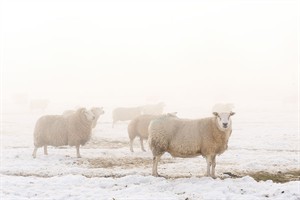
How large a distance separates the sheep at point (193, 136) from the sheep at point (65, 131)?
6.39 m

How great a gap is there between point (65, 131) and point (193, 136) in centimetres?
871

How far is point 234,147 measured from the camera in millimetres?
26328

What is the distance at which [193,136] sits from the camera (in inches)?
595

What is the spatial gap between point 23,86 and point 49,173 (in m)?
121

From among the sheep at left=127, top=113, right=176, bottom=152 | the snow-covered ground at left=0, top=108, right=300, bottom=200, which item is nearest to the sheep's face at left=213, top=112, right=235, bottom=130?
the snow-covered ground at left=0, top=108, right=300, bottom=200

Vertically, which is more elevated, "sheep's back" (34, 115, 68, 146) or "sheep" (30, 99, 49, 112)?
"sheep" (30, 99, 49, 112)

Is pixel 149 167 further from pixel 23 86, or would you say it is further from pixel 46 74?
pixel 46 74

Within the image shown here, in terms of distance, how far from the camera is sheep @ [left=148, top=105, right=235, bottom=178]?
1488 centimetres

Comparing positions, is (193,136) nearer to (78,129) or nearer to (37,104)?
(78,129)

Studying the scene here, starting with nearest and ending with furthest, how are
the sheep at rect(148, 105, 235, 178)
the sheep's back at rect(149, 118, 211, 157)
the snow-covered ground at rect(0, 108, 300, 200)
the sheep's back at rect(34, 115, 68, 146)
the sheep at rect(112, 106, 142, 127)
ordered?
the snow-covered ground at rect(0, 108, 300, 200)
the sheep at rect(148, 105, 235, 178)
the sheep's back at rect(149, 118, 211, 157)
the sheep's back at rect(34, 115, 68, 146)
the sheep at rect(112, 106, 142, 127)

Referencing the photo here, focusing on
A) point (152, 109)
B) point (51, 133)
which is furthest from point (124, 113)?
point (51, 133)

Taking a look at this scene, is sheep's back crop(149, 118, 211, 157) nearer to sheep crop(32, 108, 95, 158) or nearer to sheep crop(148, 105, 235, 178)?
sheep crop(148, 105, 235, 178)

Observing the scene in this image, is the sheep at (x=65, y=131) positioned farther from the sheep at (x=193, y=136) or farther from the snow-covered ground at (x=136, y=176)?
the sheep at (x=193, y=136)

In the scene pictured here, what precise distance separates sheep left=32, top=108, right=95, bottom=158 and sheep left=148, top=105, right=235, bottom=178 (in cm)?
639
